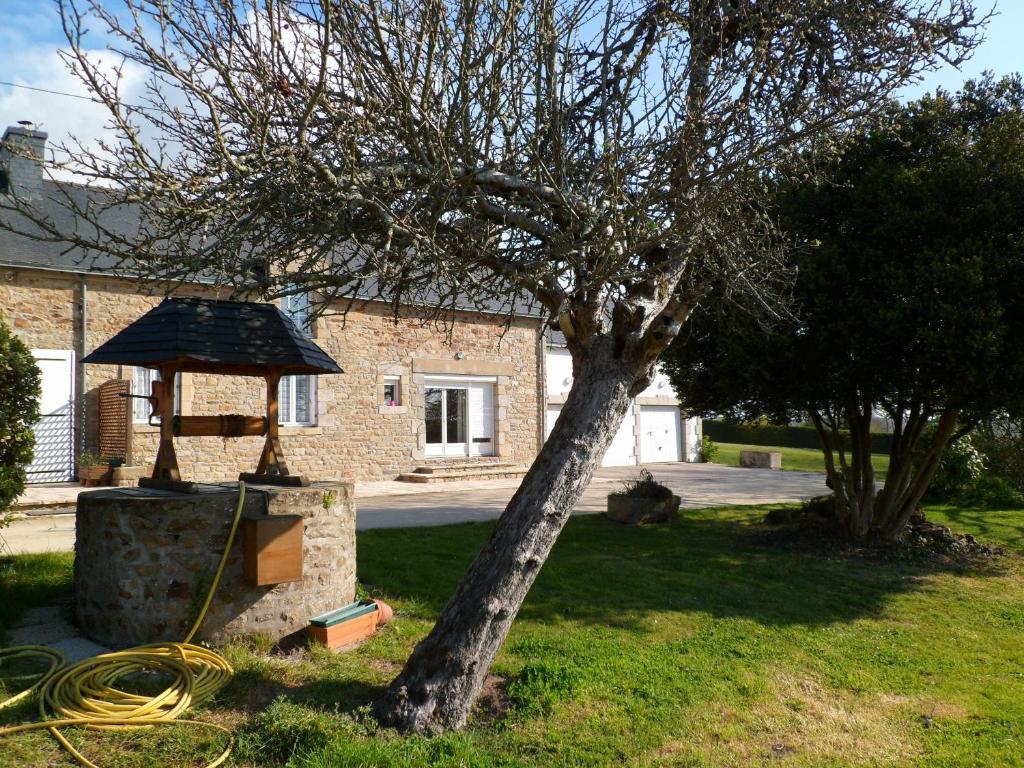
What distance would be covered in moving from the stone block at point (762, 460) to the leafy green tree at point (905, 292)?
1461 centimetres

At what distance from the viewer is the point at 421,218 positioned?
488 cm

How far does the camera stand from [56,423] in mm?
14680

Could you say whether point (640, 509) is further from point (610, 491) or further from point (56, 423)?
point (56, 423)

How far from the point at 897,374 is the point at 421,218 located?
643 cm

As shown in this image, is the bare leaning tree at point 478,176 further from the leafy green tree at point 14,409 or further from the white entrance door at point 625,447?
the white entrance door at point 625,447

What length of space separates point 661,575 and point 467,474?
10.6m

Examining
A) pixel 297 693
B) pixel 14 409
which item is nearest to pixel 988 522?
pixel 297 693

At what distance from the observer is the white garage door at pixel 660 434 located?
981 inches

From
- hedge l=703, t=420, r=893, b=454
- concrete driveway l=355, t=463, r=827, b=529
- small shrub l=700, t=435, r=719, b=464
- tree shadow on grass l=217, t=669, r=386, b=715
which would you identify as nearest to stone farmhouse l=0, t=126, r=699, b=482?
concrete driveway l=355, t=463, r=827, b=529

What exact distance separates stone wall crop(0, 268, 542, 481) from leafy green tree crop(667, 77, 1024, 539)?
22.0 ft

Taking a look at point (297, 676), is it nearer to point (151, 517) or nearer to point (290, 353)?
point (151, 517)

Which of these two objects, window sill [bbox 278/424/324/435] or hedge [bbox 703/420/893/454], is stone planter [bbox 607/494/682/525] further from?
hedge [bbox 703/420/893/454]

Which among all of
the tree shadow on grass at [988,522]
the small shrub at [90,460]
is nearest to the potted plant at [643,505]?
the tree shadow on grass at [988,522]

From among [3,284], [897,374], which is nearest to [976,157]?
[897,374]
